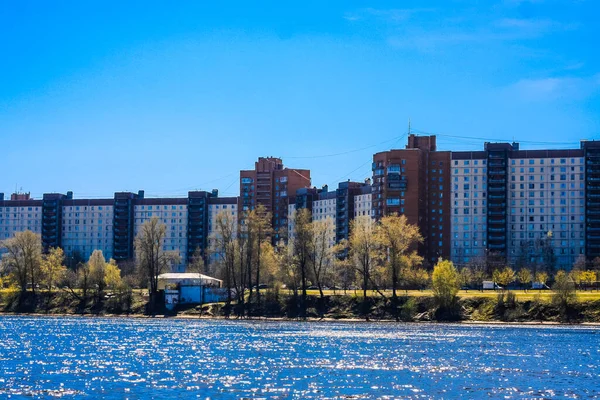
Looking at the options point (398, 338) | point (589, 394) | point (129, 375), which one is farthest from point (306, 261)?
point (589, 394)

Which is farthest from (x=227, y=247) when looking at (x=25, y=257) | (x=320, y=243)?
(x=25, y=257)

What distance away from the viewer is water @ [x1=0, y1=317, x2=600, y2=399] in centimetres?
5306

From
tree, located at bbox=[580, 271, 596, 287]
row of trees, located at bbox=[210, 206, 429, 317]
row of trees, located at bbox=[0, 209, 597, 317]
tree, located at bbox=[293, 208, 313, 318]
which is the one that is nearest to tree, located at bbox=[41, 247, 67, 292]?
row of trees, located at bbox=[0, 209, 597, 317]

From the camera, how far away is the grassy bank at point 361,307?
126375mm

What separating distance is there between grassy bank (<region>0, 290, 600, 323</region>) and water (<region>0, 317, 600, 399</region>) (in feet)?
46.7

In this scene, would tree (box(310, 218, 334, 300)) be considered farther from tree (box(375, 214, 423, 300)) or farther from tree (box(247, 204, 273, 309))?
tree (box(375, 214, 423, 300))

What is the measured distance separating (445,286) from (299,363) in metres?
66.7

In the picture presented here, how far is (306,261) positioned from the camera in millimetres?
146750

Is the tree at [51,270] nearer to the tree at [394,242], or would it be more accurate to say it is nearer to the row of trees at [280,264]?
the row of trees at [280,264]

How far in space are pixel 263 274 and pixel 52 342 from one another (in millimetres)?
74646

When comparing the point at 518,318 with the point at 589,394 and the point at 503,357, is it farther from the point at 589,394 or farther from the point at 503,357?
the point at 589,394

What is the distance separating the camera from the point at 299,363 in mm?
69000

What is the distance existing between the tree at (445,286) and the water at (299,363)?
1958 cm

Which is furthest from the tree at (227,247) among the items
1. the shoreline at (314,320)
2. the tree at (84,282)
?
the tree at (84,282)
